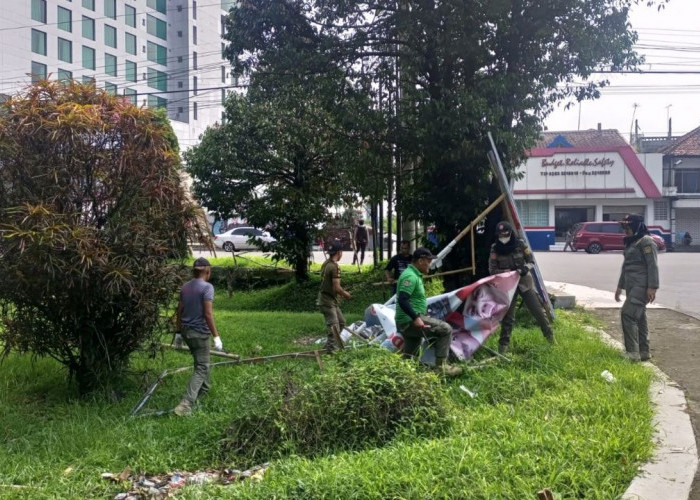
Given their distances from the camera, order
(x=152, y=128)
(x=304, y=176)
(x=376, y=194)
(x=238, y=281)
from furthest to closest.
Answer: (x=238, y=281), (x=304, y=176), (x=376, y=194), (x=152, y=128)

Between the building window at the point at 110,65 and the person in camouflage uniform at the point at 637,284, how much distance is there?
52.9m

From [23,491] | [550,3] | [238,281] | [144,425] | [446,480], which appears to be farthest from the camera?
[238,281]

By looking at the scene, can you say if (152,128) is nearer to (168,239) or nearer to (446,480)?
(168,239)

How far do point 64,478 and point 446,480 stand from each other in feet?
8.75

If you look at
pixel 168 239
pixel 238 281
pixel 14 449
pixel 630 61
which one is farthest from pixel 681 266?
pixel 14 449

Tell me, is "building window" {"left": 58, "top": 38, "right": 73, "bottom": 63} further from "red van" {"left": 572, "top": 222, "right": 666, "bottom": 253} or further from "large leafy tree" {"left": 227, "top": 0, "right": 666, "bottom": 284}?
"large leafy tree" {"left": 227, "top": 0, "right": 666, "bottom": 284}

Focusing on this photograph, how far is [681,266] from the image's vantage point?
72.6ft

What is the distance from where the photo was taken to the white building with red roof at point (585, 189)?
1465 inches

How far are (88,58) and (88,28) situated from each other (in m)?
2.34

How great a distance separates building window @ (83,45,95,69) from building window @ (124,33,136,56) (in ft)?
13.6

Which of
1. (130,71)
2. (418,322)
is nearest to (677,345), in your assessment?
(418,322)

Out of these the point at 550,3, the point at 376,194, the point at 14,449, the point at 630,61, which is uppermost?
the point at 550,3

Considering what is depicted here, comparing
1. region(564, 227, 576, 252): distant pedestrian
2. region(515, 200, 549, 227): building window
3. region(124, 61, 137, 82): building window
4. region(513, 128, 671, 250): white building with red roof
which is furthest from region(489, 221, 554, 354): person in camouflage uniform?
region(124, 61, 137, 82): building window

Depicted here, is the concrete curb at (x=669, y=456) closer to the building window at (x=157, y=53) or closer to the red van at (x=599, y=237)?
the red van at (x=599, y=237)
